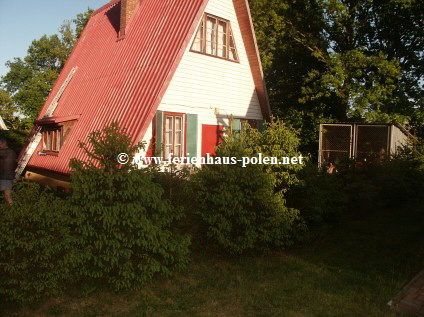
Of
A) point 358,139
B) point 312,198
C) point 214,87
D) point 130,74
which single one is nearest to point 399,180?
point 312,198

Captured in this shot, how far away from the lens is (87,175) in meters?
6.40

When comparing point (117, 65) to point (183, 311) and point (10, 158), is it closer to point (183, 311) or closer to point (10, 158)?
point (10, 158)

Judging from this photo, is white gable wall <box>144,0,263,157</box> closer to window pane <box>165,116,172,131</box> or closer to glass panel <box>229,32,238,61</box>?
glass panel <box>229,32,238,61</box>

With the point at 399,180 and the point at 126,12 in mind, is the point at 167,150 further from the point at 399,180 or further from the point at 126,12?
the point at 399,180

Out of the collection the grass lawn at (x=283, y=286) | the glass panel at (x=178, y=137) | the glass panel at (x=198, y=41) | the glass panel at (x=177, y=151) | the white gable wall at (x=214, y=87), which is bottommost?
the grass lawn at (x=283, y=286)

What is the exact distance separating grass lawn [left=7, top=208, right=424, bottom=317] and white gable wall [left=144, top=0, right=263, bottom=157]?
17.7 ft

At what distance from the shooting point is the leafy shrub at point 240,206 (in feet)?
26.7

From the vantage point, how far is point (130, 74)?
12.6 meters

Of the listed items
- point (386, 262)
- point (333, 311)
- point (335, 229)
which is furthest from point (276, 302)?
point (335, 229)

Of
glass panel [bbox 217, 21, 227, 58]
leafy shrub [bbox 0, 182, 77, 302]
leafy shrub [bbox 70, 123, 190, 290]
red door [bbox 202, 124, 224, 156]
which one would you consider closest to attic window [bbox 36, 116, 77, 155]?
red door [bbox 202, 124, 224, 156]

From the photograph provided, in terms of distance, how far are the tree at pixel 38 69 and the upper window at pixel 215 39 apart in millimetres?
31274

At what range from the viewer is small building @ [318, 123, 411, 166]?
1623 centimetres

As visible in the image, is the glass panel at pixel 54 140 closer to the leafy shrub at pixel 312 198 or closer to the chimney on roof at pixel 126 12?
the chimney on roof at pixel 126 12

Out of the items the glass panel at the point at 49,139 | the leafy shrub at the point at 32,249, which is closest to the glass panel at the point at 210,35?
the glass panel at the point at 49,139
